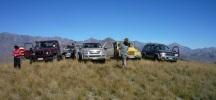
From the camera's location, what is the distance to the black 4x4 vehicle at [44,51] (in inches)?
1174

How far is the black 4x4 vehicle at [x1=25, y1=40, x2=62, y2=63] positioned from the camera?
2981 centimetres

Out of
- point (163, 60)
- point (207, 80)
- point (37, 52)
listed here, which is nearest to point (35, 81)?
point (37, 52)

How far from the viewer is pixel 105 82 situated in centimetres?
2239

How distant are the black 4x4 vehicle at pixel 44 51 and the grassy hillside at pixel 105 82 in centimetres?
360

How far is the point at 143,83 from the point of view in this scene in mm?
23516

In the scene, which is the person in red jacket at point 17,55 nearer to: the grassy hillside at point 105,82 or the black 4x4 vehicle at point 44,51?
the grassy hillside at point 105,82

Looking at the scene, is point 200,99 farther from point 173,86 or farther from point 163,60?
point 163,60

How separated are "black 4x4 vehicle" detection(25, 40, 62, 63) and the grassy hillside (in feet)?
11.8

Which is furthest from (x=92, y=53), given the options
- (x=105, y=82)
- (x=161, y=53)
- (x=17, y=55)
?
(x=161, y=53)

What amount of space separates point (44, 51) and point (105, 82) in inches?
375

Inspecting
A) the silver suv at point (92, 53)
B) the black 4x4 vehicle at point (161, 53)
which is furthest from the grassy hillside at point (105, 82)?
the black 4x4 vehicle at point (161, 53)

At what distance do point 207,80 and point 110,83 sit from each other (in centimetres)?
883

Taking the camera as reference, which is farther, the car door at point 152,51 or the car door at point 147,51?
the car door at point 147,51

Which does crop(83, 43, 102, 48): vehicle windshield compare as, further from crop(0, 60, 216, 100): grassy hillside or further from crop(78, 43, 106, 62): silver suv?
crop(0, 60, 216, 100): grassy hillside
